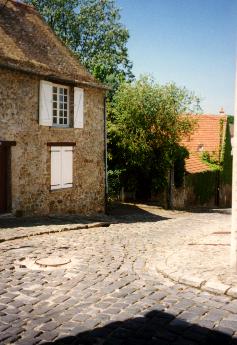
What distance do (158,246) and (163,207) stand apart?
463 inches

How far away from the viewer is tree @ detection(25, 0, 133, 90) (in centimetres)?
3247

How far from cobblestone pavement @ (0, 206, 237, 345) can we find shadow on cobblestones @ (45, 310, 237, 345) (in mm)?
11

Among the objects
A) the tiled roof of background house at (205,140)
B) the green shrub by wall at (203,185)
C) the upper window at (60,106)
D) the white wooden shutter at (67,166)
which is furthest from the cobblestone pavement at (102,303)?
the tiled roof of background house at (205,140)

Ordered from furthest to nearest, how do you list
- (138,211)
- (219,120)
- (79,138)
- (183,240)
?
1. (219,120)
2. (138,211)
3. (79,138)
4. (183,240)

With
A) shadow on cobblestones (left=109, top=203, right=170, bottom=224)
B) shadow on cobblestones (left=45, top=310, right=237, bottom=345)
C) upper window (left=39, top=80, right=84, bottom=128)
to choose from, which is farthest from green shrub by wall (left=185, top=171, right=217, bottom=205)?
shadow on cobblestones (left=45, top=310, right=237, bottom=345)

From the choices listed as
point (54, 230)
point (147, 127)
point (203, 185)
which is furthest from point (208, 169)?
point (54, 230)

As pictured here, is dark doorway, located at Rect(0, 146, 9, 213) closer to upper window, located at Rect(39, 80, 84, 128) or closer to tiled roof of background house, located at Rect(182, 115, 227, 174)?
upper window, located at Rect(39, 80, 84, 128)

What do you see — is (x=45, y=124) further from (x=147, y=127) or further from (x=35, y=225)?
(x=147, y=127)

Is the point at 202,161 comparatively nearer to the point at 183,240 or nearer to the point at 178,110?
the point at 178,110

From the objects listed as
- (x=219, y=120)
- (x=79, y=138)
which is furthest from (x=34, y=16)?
(x=219, y=120)

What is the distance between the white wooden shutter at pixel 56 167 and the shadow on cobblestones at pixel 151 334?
36.6 ft

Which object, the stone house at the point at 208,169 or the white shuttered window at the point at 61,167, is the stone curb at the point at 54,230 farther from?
the stone house at the point at 208,169

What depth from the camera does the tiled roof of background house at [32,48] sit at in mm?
14445

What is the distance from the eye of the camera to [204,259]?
8180 mm
